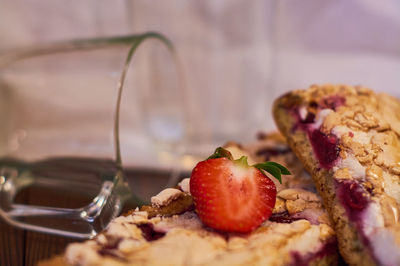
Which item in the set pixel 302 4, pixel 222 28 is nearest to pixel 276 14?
pixel 302 4

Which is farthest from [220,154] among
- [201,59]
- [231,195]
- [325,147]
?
[201,59]

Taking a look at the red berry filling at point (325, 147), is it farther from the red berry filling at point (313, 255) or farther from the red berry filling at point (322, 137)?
the red berry filling at point (313, 255)

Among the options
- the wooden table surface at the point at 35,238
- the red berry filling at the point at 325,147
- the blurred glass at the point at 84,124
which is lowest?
the wooden table surface at the point at 35,238

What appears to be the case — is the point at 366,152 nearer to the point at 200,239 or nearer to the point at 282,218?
the point at 282,218

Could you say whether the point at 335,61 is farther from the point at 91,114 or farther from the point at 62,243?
the point at 62,243

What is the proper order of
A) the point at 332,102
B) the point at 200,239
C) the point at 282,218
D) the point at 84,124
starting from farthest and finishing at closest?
the point at 84,124, the point at 332,102, the point at 282,218, the point at 200,239

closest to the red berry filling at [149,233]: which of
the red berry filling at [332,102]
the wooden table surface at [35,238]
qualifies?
the wooden table surface at [35,238]
